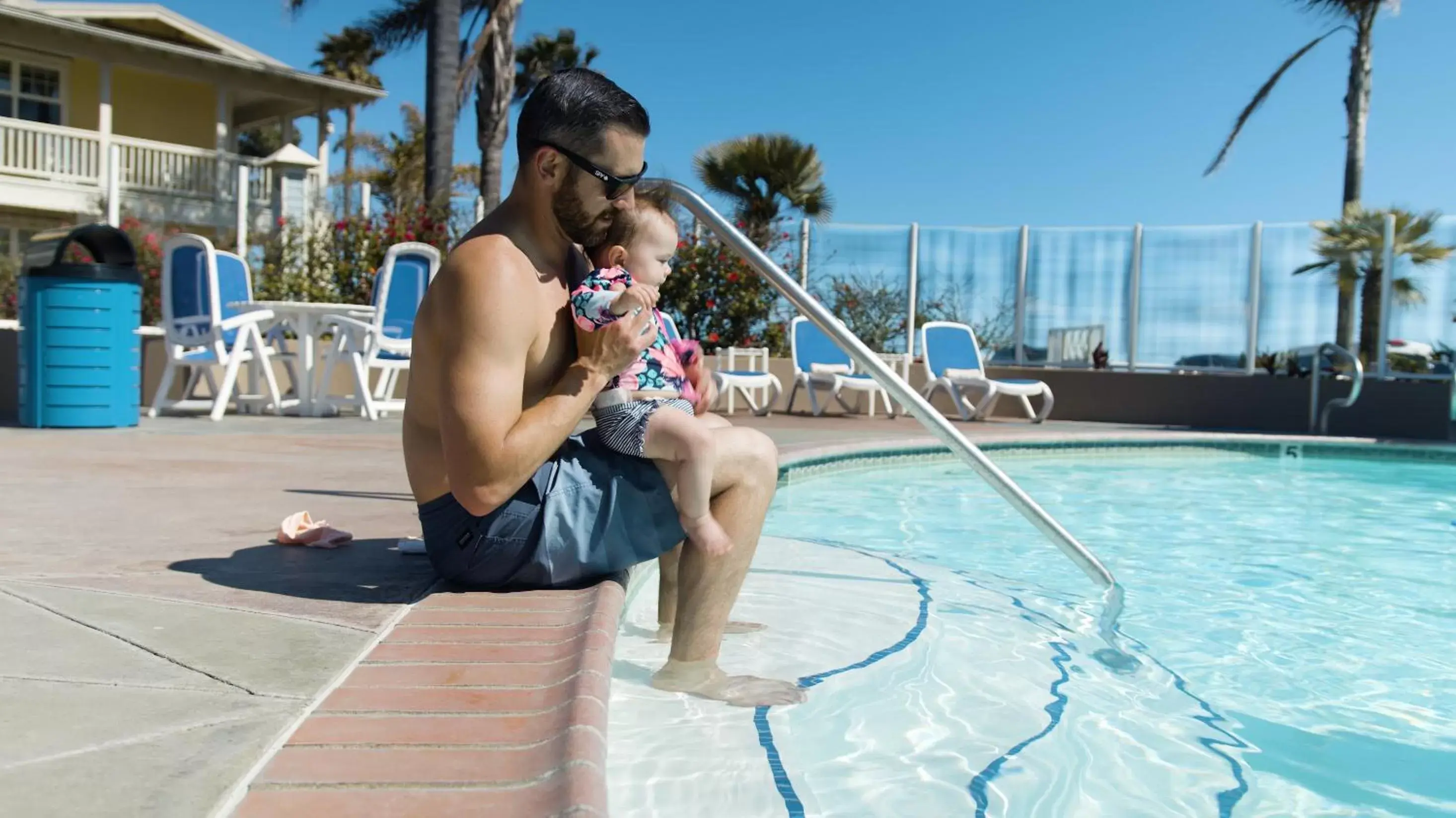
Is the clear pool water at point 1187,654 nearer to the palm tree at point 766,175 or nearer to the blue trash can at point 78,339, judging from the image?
the blue trash can at point 78,339

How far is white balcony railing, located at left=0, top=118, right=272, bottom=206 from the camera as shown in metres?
17.4

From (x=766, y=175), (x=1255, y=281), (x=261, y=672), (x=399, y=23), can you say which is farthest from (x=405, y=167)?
(x=261, y=672)

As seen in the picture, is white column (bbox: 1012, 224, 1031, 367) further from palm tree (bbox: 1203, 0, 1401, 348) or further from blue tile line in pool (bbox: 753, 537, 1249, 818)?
blue tile line in pool (bbox: 753, 537, 1249, 818)

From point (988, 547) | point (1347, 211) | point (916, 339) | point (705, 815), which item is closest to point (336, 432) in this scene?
point (988, 547)

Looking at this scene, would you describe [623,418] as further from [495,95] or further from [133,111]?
[133,111]

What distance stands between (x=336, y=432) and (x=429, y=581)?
4.85m

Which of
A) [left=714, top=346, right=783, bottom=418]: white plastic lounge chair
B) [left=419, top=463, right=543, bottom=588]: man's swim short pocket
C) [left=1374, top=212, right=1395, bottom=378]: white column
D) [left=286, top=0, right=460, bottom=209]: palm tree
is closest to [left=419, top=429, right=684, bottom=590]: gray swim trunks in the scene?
[left=419, top=463, right=543, bottom=588]: man's swim short pocket

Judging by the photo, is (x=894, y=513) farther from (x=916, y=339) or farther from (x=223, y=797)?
(x=916, y=339)

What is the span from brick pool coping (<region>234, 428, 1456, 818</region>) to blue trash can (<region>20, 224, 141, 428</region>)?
5.02 meters

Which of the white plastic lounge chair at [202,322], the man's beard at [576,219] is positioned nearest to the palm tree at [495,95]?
the white plastic lounge chair at [202,322]

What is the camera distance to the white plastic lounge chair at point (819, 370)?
11.7 metres

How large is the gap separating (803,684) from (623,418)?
2.64 ft

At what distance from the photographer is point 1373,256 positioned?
39.3ft

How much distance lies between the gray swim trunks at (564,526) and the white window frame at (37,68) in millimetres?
18909
